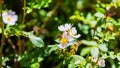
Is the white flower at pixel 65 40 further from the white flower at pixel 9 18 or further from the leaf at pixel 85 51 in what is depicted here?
the white flower at pixel 9 18

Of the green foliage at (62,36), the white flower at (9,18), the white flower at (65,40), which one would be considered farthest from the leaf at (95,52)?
the white flower at (9,18)

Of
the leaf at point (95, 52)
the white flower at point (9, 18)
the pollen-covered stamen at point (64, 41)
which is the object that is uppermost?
the white flower at point (9, 18)

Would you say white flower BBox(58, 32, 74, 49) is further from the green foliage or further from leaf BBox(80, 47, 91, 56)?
leaf BBox(80, 47, 91, 56)

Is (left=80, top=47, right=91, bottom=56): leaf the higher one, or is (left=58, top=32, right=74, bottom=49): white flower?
(left=80, top=47, right=91, bottom=56): leaf

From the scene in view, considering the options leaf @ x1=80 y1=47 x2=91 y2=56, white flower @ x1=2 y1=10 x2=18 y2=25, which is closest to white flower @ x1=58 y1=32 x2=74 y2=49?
leaf @ x1=80 y1=47 x2=91 y2=56

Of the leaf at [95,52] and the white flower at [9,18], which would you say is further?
the white flower at [9,18]

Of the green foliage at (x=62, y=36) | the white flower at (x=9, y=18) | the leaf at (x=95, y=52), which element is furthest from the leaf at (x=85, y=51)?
the white flower at (x=9, y=18)

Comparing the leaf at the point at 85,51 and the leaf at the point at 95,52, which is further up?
the leaf at the point at 85,51

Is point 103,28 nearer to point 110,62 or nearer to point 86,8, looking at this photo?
point 110,62

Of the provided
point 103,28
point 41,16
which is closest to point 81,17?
point 103,28
